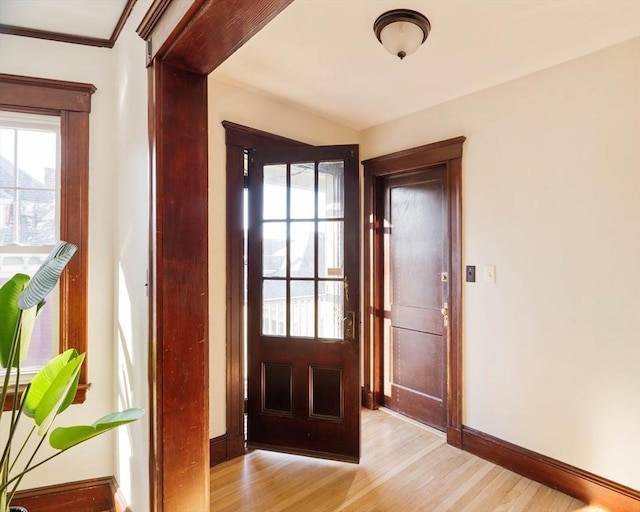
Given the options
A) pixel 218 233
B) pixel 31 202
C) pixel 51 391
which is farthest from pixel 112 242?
pixel 51 391

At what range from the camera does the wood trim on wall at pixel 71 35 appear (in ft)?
6.03

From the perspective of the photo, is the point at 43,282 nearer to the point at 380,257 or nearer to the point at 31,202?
the point at 31,202

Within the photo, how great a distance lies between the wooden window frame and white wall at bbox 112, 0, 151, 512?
15 cm

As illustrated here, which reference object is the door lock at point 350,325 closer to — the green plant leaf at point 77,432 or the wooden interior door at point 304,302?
the wooden interior door at point 304,302

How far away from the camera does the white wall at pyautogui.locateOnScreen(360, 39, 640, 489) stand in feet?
6.66

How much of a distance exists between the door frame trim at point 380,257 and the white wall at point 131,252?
2050 mm

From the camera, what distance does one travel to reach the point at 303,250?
2.64m

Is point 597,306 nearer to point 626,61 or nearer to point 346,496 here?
point 626,61

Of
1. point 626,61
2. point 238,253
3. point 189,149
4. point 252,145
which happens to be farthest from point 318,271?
point 626,61

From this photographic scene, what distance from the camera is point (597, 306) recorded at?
212cm

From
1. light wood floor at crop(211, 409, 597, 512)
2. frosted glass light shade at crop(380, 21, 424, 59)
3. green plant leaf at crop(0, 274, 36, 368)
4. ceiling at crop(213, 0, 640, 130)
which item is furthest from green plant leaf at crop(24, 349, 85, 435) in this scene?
frosted glass light shade at crop(380, 21, 424, 59)

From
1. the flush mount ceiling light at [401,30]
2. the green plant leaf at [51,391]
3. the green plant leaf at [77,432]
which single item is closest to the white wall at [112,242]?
the green plant leaf at [51,391]

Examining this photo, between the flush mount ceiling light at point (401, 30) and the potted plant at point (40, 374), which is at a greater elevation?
the flush mount ceiling light at point (401, 30)

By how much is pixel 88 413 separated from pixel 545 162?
300 cm
